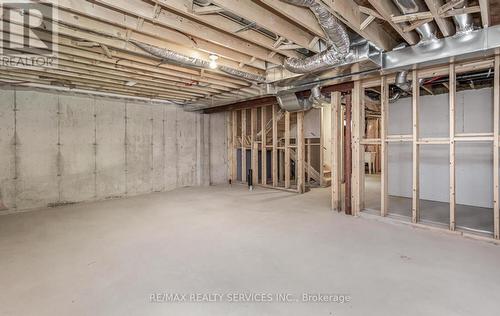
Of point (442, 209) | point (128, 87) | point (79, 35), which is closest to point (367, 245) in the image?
point (442, 209)

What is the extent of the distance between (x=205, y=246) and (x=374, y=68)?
9.85 ft

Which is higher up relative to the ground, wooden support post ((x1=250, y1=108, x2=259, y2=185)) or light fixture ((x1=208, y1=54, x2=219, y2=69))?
light fixture ((x1=208, y1=54, x2=219, y2=69))

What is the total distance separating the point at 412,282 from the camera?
2.21 meters

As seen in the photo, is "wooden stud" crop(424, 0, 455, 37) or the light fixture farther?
the light fixture

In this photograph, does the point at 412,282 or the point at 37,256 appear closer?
the point at 412,282

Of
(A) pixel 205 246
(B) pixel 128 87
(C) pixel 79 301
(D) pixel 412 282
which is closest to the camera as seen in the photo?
(C) pixel 79 301

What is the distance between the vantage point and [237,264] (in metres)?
2.54

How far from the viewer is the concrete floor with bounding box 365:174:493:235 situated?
368 centimetres

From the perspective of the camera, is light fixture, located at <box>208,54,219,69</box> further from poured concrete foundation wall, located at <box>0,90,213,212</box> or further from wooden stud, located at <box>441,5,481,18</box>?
poured concrete foundation wall, located at <box>0,90,213,212</box>

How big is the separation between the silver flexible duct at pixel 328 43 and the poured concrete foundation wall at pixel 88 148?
4192mm

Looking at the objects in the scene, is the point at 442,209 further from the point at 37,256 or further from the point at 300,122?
the point at 37,256

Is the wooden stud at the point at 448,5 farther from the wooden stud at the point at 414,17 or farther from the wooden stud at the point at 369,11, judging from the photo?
the wooden stud at the point at 369,11

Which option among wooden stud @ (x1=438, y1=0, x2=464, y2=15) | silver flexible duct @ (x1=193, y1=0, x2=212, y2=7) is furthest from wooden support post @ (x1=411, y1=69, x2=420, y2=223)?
silver flexible duct @ (x1=193, y1=0, x2=212, y2=7)

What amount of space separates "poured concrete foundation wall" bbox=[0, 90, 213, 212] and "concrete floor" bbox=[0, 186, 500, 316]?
0.89 metres
